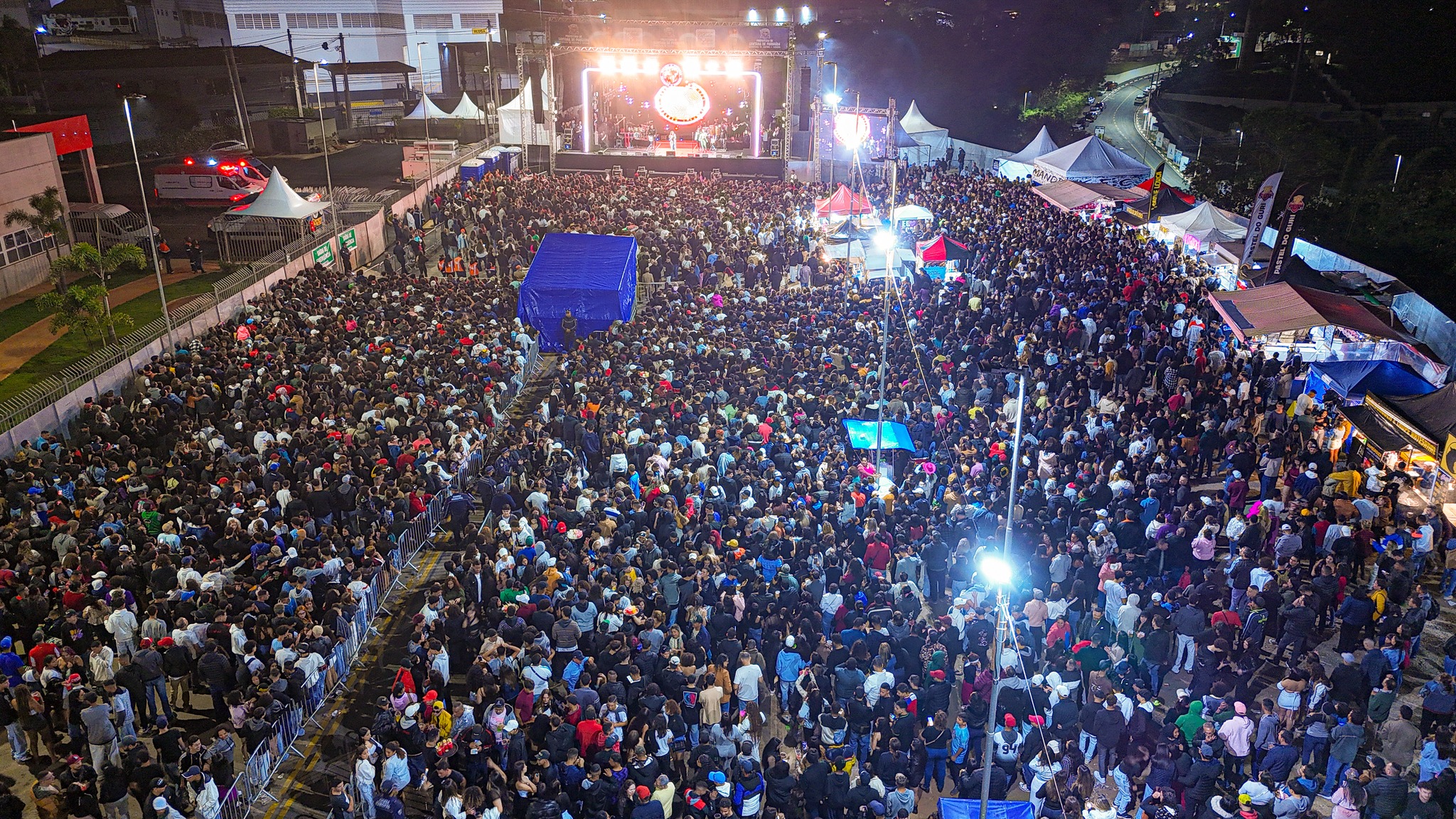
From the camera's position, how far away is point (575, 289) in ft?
66.1

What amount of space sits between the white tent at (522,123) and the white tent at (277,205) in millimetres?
15988

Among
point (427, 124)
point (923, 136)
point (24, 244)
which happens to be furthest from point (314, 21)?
point (24, 244)

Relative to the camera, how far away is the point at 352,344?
18.0m

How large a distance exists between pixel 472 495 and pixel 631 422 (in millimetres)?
2531

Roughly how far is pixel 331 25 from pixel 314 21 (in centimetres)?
100

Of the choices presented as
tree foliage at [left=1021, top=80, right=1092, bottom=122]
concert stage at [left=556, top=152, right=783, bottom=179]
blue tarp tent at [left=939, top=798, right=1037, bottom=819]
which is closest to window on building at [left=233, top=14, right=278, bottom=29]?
concert stage at [left=556, top=152, right=783, bottom=179]

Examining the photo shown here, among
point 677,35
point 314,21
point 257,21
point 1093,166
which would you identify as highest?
point 677,35

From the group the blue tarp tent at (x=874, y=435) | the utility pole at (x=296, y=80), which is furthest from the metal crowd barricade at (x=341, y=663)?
the utility pole at (x=296, y=80)

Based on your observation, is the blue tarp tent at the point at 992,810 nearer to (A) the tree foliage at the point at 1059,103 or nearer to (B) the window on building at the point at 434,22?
(A) the tree foliage at the point at 1059,103

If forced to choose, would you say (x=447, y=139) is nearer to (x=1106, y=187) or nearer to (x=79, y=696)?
(x=1106, y=187)

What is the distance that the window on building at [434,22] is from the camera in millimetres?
65188

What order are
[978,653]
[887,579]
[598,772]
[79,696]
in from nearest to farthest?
[598,772]
[79,696]
[978,653]
[887,579]

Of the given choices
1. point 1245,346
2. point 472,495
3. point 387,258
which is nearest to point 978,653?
point 472,495

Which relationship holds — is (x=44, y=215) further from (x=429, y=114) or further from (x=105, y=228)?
(x=429, y=114)
